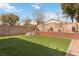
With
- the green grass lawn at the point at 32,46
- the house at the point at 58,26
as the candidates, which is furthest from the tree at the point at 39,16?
the green grass lawn at the point at 32,46

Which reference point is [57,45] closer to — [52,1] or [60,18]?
[60,18]

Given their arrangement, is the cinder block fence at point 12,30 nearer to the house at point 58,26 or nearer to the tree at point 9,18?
the tree at point 9,18

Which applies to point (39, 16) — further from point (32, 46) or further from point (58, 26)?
point (32, 46)

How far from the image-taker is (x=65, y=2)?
141 inches

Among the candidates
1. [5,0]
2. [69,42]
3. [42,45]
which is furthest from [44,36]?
[5,0]

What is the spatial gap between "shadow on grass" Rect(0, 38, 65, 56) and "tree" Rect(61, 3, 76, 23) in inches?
21.1

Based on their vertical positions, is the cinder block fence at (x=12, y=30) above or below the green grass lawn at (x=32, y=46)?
above

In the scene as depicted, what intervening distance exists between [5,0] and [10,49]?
0.67m

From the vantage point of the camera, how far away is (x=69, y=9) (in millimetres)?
3639

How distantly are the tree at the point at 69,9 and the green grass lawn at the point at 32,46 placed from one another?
0.36 metres

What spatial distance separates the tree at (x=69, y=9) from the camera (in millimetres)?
3602

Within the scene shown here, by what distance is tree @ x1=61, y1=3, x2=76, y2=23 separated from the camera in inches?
142

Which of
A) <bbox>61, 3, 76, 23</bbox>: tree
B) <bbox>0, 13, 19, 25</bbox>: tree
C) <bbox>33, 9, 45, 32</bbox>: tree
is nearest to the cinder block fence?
<bbox>0, 13, 19, 25</bbox>: tree

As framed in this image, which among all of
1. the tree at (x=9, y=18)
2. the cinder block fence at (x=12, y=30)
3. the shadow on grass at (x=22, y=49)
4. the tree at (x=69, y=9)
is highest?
the tree at (x=69, y=9)
